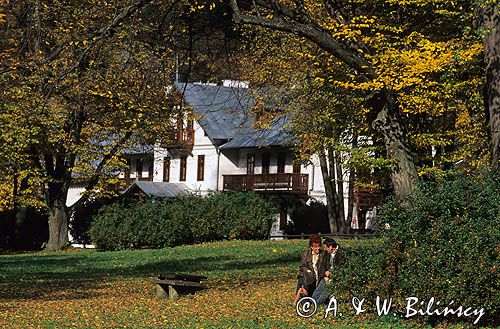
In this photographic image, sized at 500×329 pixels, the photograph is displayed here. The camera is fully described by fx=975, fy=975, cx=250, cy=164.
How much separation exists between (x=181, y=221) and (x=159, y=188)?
25824 millimetres

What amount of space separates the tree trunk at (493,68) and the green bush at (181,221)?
25607 mm

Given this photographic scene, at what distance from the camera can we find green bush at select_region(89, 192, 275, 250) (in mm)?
42281

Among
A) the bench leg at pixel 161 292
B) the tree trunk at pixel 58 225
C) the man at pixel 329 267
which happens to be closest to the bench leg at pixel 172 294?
the bench leg at pixel 161 292

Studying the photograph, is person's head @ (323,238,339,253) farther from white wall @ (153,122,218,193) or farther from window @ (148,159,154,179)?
window @ (148,159,154,179)

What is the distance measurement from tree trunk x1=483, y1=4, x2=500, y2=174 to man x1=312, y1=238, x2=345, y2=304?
4.07m

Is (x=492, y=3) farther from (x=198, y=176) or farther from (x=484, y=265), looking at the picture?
(x=198, y=176)

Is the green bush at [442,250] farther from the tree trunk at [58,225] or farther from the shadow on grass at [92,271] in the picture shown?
the tree trunk at [58,225]

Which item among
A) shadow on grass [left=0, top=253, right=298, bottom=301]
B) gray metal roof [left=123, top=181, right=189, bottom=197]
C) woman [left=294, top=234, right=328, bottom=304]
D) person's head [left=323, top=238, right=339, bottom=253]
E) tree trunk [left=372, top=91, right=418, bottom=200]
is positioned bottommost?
shadow on grass [left=0, top=253, right=298, bottom=301]

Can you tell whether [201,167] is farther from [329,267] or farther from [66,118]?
[329,267]

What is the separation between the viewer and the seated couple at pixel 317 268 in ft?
50.2

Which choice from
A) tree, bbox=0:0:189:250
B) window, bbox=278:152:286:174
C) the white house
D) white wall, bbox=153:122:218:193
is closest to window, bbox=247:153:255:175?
the white house

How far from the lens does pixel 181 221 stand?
4278 centimetres

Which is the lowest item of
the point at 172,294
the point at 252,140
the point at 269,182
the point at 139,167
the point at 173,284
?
the point at 172,294

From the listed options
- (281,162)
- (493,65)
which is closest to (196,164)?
(281,162)
